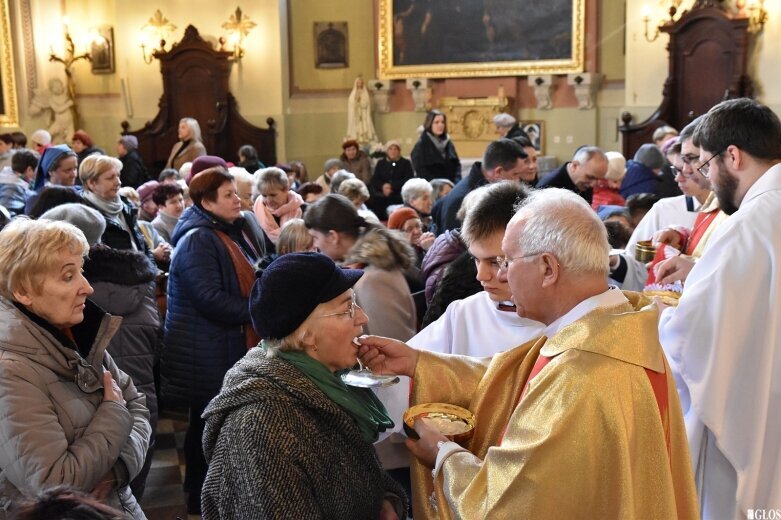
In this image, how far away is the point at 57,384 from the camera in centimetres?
270

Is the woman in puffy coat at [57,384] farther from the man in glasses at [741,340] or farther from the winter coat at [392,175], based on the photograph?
the winter coat at [392,175]

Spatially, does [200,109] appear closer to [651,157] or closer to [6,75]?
[6,75]

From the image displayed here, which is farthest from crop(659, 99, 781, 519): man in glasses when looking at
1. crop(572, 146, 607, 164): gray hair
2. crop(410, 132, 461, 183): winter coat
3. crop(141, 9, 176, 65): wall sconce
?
crop(141, 9, 176, 65): wall sconce

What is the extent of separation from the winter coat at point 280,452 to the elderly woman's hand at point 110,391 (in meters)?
0.51

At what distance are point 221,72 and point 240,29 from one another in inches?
33.2

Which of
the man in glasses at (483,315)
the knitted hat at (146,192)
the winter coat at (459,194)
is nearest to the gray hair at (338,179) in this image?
the knitted hat at (146,192)

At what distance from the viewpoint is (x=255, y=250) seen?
5.18m

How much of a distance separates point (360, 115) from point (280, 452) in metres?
15.2

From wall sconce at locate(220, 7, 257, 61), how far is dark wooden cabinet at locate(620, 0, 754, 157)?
7.02 meters

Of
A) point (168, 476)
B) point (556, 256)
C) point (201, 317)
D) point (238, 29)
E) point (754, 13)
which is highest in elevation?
point (238, 29)

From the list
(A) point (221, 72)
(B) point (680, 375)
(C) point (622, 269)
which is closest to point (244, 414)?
(B) point (680, 375)

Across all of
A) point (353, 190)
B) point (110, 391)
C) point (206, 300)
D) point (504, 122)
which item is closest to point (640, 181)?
point (353, 190)

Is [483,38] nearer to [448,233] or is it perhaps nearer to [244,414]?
[448,233]

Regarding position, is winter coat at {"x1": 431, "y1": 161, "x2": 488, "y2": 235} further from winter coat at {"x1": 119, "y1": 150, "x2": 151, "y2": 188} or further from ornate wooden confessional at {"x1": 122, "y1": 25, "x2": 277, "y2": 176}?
Result: ornate wooden confessional at {"x1": 122, "y1": 25, "x2": 277, "y2": 176}
